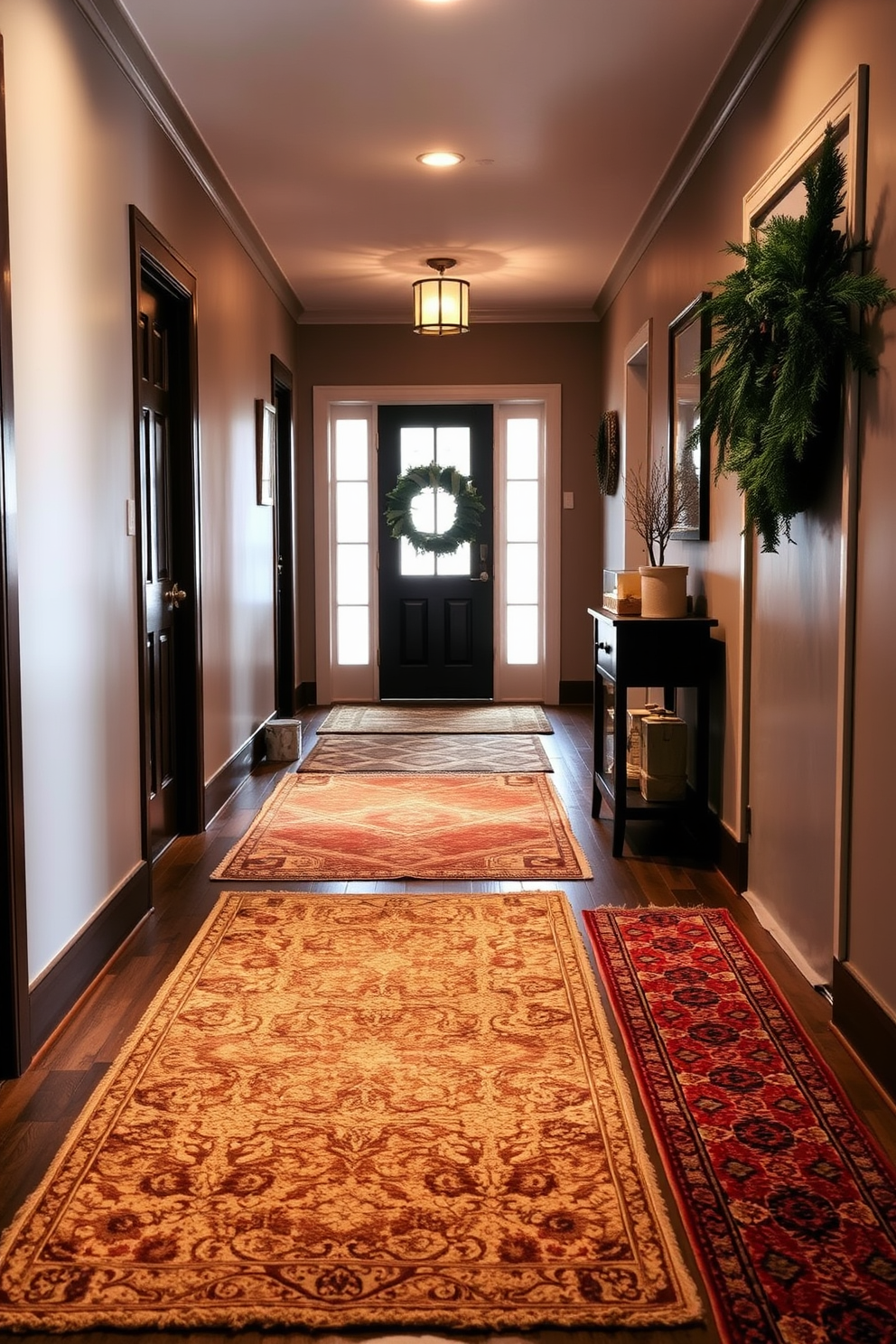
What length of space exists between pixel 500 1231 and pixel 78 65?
117 inches

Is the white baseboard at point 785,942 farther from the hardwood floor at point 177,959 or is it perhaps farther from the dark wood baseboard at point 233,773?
the dark wood baseboard at point 233,773

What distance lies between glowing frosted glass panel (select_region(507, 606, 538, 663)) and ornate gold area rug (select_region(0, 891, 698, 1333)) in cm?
554

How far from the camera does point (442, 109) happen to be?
4.39 metres

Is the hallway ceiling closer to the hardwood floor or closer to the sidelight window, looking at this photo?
the sidelight window

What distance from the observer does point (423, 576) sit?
28.4ft

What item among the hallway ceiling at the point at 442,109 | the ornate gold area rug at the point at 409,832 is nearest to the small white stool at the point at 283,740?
the ornate gold area rug at the point at 409,832

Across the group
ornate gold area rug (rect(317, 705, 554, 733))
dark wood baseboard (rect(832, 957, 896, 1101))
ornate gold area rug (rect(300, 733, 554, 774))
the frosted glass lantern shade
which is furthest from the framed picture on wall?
dark wood baseboard (rect(832, 957, 896, 1101))

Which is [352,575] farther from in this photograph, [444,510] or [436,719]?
[436,719]

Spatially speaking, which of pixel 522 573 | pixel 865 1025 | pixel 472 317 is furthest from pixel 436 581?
pixel 865 1025

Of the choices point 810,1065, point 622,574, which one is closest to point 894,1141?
point 810,1065

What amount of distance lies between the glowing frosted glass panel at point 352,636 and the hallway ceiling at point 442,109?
2.67 metres

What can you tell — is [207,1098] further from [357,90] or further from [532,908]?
[357,90]

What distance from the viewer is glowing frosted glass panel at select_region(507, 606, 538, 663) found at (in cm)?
872

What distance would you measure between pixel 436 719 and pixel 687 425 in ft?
11.4
